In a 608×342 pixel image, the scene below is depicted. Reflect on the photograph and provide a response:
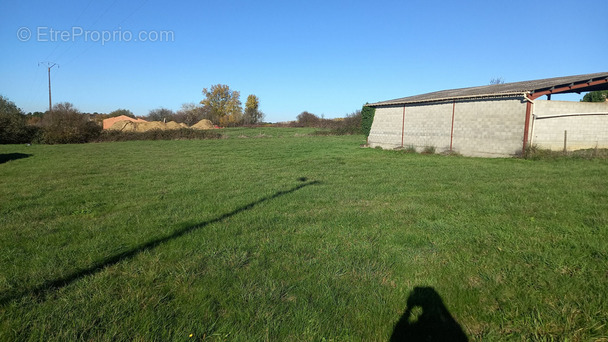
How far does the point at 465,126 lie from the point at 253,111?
7312cm

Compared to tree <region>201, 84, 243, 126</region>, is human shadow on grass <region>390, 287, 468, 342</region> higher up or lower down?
lower down

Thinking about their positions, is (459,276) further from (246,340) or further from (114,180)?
(114,180)

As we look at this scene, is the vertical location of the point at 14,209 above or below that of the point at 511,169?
below

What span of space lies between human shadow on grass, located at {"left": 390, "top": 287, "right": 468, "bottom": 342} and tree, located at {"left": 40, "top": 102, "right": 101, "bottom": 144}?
120ft

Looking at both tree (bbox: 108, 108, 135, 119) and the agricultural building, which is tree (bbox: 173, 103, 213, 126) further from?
the agricultural building

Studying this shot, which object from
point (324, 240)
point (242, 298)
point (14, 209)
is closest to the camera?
point (242, 298)

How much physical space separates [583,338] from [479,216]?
122 inches

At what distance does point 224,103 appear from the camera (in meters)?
86.1

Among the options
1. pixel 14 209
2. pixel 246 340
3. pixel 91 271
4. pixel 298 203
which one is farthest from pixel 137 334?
pixel 14 209

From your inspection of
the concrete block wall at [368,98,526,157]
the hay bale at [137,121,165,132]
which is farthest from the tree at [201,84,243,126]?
the concrete block wall at [368,98,526,157]

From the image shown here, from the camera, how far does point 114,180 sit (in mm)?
9578

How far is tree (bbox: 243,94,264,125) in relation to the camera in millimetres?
83438

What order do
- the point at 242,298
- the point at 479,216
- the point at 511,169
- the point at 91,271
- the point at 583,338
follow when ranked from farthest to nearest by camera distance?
the point at 511,169
the point at 479,216
the point at 91,271
the point at 242,298
the point at 583,338

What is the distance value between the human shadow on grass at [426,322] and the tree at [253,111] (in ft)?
268
